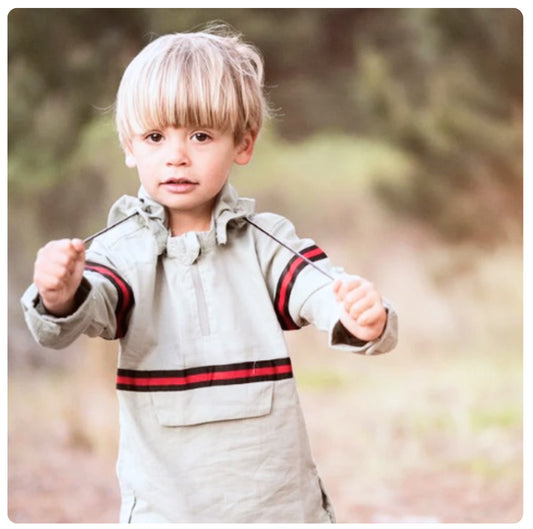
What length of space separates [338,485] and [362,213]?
1.06 metres

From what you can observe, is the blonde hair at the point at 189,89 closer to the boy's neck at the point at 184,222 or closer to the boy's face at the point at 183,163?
the boy's face at the point at 183,163

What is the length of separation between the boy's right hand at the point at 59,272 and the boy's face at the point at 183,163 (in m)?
0.20

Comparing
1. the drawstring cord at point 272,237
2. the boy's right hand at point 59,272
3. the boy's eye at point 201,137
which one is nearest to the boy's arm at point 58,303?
the boy's right hand at point 59,272

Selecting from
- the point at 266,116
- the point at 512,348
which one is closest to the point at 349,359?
the point at 512,348

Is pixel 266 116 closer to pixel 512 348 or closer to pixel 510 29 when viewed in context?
pixel 510 29

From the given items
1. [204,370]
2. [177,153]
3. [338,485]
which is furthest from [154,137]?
[338,485]

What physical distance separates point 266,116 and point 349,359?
2508 mm

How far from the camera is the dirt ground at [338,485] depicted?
3.26 metres

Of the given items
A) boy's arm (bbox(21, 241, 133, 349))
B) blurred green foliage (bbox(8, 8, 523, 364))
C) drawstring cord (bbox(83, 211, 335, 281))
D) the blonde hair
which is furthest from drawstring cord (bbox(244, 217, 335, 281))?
blurred green foliage (bbox(8, 8, 523, 364))

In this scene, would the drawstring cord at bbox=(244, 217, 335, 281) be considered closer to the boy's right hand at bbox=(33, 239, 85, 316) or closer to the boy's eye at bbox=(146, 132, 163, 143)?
the boy's eye at bbox=(146, 132, 163, 143)

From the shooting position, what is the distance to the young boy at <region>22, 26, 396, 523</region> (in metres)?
1.28

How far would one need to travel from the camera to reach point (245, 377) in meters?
1.30

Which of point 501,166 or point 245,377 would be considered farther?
point 501,166

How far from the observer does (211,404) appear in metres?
1.29
